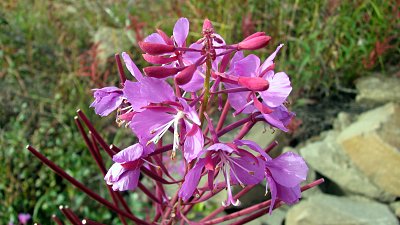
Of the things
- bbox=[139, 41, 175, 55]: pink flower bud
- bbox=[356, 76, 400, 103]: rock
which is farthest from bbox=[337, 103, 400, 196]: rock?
→ bbox=[139, 41, 175, 55]: pink flower bud

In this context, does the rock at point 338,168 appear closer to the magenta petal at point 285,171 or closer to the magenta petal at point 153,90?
the magenta petal at point 285,171

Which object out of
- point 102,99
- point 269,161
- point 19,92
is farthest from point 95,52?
point 269,161

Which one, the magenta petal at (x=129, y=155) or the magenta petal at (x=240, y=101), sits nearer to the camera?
the magenta petal at (x=129, y=155)

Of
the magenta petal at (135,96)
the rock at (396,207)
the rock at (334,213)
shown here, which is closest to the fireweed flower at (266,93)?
the magenta petal at (135,96)

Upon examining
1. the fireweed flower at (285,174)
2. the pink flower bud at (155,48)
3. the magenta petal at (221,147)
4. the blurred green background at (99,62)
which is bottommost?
the blurred green background at (99,62)

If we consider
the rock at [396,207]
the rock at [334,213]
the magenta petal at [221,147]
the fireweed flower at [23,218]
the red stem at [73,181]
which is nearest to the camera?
the magenta petal at [221,147]

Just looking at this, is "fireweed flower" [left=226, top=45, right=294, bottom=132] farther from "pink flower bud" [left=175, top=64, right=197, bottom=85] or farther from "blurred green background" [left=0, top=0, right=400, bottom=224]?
"blurred green background" [left=0, top=0, right=400, bottom=224]

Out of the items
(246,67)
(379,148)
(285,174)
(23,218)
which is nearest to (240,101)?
(246,67)
